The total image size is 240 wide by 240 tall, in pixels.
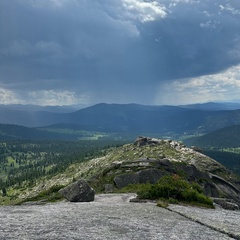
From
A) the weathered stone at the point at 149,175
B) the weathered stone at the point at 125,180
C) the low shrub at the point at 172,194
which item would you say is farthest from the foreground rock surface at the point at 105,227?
the weathered stone at the point at 149,175

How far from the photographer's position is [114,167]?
4104 inches

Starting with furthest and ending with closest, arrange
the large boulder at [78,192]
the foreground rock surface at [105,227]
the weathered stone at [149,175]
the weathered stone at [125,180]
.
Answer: the weathered stone at [149,175] → the weathered stone at [125,180] → the large boulder at [78,192] → the foreground rock surface at [105,227]

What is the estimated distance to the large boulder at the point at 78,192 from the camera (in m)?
46.9

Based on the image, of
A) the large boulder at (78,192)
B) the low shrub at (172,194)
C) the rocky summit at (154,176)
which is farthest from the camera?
the rocky summit at (154,176)

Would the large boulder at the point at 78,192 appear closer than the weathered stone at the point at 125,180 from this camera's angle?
Yes

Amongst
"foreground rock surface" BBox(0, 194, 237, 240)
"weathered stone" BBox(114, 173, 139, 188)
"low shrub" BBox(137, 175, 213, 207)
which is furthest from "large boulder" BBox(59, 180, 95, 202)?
"weathered stone" BBox(114, 173, 139, 188)

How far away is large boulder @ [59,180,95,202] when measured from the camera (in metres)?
46.9

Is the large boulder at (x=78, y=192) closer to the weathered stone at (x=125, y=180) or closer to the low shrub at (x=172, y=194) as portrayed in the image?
the low shrub at (x=172, y=194)

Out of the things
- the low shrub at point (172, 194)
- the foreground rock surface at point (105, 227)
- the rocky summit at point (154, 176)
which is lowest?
the rocky summit at point (154, 176)

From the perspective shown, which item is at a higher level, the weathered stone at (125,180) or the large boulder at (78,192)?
the large boulder at (78,192)

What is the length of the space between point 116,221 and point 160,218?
584cm

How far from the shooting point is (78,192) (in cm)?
4728

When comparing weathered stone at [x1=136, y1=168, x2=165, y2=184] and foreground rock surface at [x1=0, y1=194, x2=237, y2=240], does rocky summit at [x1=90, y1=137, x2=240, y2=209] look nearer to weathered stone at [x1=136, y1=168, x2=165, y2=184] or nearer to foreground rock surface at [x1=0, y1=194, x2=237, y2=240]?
weathered stone at [x1=136, y1=168, x2=165, y2=184]

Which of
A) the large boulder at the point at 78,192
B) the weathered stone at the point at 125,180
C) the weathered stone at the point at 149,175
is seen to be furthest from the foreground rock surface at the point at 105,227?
the weathered stone at the point at 149,175
